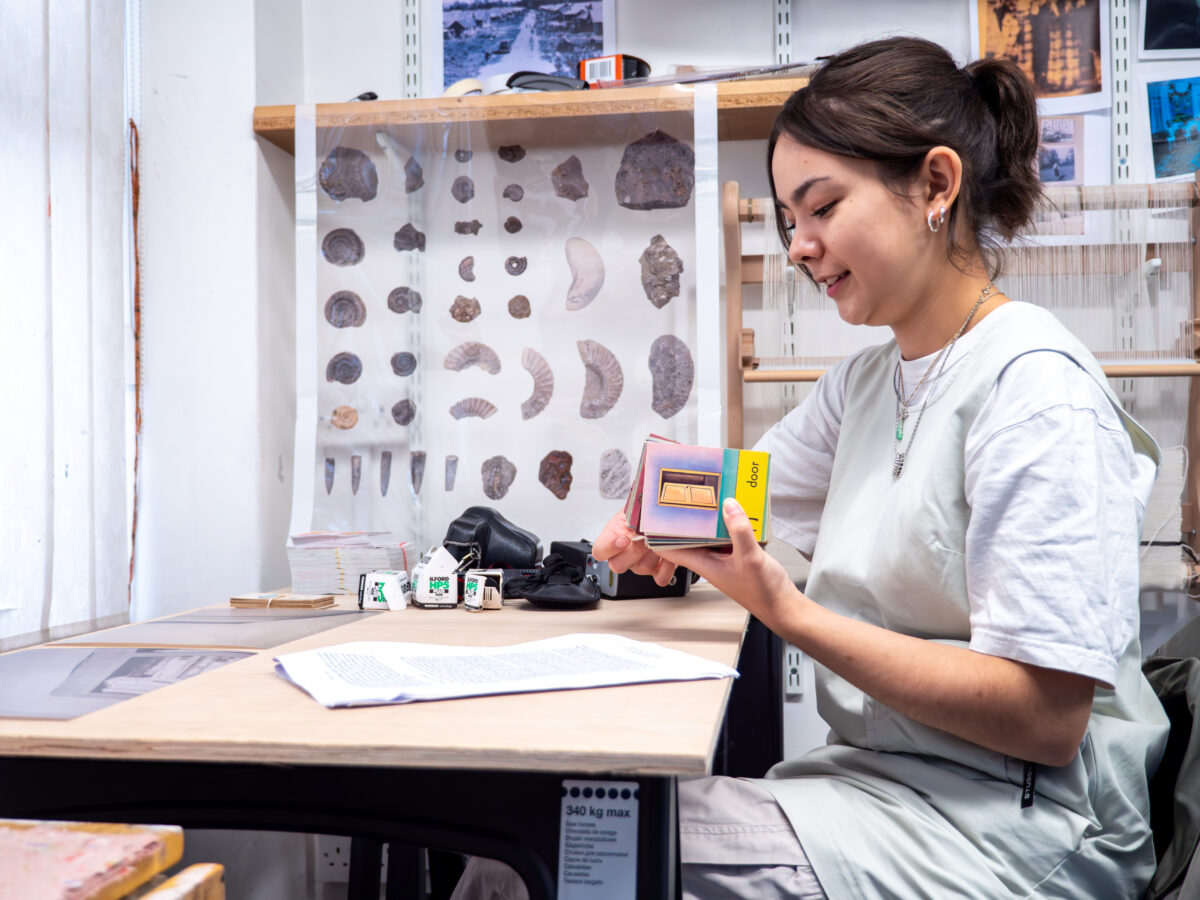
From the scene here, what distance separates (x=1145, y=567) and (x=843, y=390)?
2.60 ft

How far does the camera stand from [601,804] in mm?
618

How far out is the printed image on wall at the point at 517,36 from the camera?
1978mm

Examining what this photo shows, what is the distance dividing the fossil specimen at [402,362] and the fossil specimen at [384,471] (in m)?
0.17

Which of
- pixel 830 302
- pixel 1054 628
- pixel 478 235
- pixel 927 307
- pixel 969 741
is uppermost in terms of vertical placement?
pixel 478 235

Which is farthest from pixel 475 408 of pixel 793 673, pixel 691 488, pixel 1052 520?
pixel 1052 520

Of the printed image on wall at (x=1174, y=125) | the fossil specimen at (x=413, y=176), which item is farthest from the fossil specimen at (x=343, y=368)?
the printed image on wall at (x=1174, y=125)

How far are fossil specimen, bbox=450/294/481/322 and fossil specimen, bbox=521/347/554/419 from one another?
131 mm

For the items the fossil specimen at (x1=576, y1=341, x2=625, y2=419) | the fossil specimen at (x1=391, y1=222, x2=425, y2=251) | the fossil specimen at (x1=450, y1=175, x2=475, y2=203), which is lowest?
the fossil specimen at (x1=576, y1=341, x2=625, y2=419)

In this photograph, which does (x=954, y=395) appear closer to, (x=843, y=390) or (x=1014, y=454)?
(x=1014, y=454)

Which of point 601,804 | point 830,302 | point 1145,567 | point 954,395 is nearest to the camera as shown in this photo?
point 601,804

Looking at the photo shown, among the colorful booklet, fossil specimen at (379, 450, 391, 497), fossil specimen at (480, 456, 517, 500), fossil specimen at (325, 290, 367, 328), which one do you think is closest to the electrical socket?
fossil specimen at (480, 456, 517, 500)

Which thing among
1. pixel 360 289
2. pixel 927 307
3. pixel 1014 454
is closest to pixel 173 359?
pixel 360 289

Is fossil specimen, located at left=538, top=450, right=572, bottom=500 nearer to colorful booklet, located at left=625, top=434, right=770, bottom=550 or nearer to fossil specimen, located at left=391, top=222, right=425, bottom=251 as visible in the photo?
fossil specimen, located at left=391, top=222, right=425, bottom=251

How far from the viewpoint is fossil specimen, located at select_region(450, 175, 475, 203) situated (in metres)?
1.88
